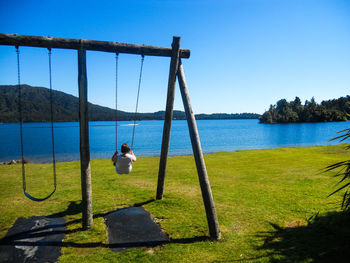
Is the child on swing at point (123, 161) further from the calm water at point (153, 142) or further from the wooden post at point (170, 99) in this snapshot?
the calm water at point (153, 142)

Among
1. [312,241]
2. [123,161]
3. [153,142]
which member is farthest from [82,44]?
[153,142]

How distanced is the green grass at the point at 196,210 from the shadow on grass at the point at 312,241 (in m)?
0.02

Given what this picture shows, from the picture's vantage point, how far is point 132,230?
18.7 ft

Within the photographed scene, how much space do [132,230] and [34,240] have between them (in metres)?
2.22

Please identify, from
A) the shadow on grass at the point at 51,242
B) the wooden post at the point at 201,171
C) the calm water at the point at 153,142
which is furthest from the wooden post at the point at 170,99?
the calm water at the point at 153,142

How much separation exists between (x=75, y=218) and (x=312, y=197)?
801 centimetres

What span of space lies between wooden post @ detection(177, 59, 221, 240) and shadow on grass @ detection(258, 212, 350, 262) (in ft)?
3.61

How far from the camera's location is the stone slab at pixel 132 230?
5.12m

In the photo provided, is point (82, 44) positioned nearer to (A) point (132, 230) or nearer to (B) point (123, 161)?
(B) point (123, 161)

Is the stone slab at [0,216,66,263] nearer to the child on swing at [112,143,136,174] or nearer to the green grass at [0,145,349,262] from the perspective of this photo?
the green grass at [0,145,349,262]

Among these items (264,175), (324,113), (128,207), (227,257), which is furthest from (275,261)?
(324,113)

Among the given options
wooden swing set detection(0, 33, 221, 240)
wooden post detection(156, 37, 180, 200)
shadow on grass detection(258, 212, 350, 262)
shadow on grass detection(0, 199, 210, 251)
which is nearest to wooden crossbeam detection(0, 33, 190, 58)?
wooden swing set detection(0, 33, 221, 240)

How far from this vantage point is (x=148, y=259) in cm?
451

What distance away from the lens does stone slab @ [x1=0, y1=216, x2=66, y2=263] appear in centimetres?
452
